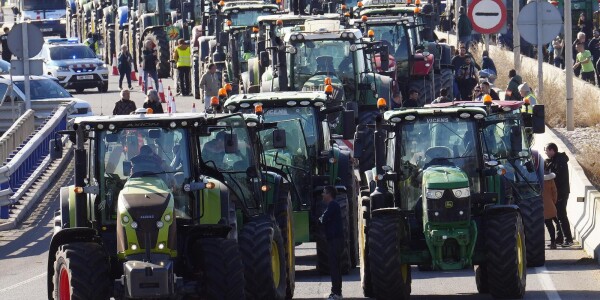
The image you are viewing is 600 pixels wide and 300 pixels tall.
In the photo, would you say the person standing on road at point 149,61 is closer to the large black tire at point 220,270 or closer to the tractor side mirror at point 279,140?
the tractor side mirror at point 279,140

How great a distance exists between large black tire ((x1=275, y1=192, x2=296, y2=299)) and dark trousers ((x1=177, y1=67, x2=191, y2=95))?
81.0 feet

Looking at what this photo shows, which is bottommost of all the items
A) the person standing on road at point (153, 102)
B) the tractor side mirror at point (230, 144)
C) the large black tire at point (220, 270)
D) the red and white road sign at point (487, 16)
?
the large black tire at point (220, 270)

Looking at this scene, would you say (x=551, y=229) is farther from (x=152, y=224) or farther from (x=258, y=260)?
(x=152, y=224)

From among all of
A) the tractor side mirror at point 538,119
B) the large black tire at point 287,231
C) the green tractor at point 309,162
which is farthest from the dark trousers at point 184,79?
the large black tire at point 287,231

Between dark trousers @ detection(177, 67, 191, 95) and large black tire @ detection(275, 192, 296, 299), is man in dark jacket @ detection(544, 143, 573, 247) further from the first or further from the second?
dark trousers @ detection(177, 67, 191, 95)

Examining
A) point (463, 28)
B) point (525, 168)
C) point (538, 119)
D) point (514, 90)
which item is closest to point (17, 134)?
point (514, 90)

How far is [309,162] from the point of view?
846 inches

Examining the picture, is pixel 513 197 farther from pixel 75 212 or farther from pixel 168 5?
pixel 168 5

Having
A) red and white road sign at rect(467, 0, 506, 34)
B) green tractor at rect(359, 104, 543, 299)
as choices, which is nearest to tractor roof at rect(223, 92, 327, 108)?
green tractor at rect(359, 104, 543, 299)

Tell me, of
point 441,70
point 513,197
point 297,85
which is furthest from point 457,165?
point 441,70

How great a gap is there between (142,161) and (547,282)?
578cm

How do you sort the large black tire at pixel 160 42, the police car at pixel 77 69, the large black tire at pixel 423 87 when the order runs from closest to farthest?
the large black tire at pixel 423 87 → the large black tire at pixel 160 42 → the police car at pixel 77 69

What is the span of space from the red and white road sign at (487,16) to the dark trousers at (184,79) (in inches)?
464

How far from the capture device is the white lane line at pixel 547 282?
739 inches
